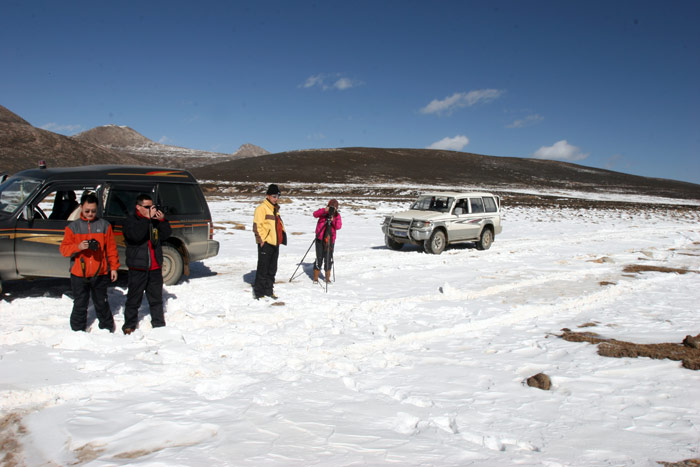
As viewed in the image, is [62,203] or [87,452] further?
[62,203]

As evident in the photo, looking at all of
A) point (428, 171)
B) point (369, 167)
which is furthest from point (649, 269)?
point (369, 167)

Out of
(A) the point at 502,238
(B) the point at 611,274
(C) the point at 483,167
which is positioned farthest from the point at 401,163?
(B) the point at 611,274

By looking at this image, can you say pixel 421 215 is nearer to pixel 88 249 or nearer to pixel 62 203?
pixel 62 203

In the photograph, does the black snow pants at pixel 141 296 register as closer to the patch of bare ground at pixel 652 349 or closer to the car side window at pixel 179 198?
the car side window at pixel 179 198

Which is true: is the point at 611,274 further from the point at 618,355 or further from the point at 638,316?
the point at 618,355

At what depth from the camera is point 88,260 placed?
594 cm

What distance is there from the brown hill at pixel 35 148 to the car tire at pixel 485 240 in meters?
78.4

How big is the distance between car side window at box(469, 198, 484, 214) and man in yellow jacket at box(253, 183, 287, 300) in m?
9.32

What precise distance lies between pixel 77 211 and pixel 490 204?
13.3 meters

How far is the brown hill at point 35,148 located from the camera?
255 feet

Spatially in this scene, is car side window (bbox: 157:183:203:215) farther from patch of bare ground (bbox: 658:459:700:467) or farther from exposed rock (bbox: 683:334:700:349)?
exposed rock (bbox: 683:334:700:349)

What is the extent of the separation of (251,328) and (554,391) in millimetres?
3960

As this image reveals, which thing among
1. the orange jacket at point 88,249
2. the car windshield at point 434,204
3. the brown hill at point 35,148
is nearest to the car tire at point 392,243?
the car windshield at point 434,204

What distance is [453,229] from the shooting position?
15156mm
